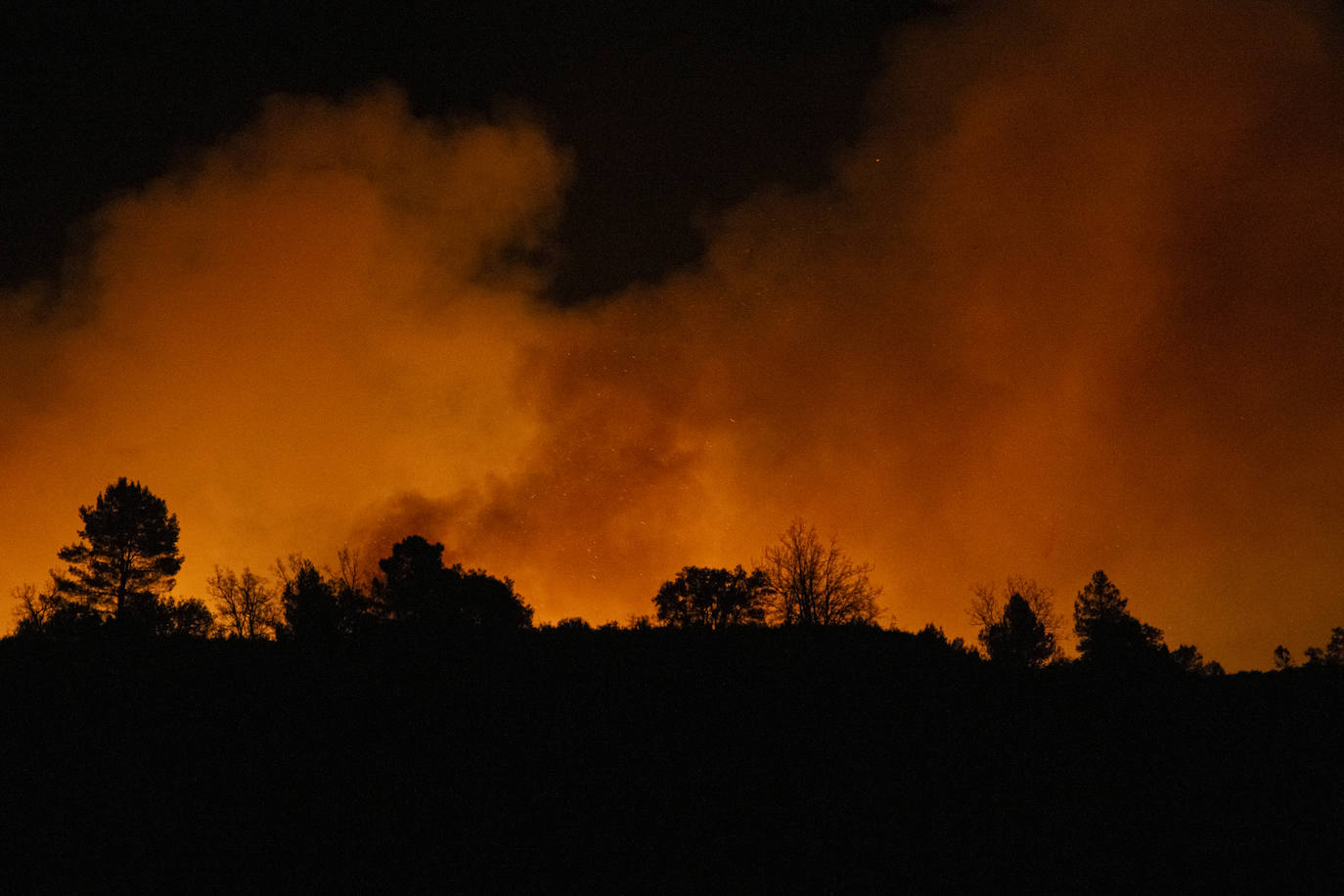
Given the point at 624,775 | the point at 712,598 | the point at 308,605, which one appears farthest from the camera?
the point at 712,598

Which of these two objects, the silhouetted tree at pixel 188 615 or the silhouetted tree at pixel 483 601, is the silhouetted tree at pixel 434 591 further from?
the silhouetted tree at pixel 188 615

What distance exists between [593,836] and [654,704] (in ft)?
17.5

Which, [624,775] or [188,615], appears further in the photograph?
[188,615]

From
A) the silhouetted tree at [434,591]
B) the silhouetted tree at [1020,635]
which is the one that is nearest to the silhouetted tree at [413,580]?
the silhouetted tree at [434,591]

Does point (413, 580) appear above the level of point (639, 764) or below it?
above

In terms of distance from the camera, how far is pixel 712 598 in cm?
4959

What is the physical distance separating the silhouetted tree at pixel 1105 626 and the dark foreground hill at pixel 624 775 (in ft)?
98.3

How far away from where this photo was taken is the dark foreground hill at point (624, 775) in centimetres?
1126

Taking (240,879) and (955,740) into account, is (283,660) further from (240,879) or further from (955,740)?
(955,740)

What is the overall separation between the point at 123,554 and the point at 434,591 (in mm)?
21262

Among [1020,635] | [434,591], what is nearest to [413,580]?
[434,591]

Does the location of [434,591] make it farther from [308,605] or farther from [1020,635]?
[1020,635]

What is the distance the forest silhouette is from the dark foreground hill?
0.21ft

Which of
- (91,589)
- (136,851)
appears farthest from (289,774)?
(91,589)
